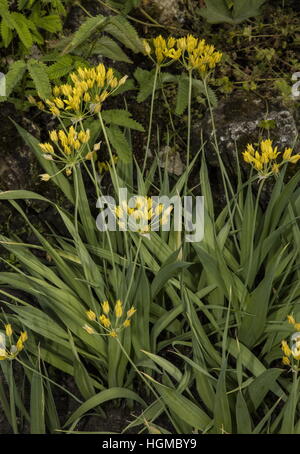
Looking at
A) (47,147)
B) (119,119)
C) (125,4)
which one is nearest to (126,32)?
(125,4)

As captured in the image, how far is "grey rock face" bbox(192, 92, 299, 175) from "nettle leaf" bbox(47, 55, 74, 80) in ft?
2.22

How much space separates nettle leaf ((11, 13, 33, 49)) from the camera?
268 centimetres

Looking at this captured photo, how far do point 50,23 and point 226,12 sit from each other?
85 centimetres

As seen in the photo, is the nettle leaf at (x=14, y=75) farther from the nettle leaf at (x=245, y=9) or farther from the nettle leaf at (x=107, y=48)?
the nettle leaf at (x=245, y=9)

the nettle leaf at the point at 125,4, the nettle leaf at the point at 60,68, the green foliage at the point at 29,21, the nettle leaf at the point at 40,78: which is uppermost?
the nettle leaf at the point at 125,4

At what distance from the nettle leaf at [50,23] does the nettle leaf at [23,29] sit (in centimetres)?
8

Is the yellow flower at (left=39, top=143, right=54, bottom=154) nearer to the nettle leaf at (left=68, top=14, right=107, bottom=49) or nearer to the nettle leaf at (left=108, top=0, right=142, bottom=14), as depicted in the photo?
the nettle leaf at (left=68, top=14, right=107, bottom=49)

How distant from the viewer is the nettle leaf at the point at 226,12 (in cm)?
303

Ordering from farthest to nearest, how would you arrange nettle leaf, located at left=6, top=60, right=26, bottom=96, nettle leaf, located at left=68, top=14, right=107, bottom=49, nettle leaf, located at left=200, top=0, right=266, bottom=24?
1. nettle leaf, located at left=200, top=0, right=266, bottom=24
2. nettle leaf, located at left=6, top=60, right=26, bottom=96
3. nettle leaf, located at left=68, top=14, right=107, bottom=49

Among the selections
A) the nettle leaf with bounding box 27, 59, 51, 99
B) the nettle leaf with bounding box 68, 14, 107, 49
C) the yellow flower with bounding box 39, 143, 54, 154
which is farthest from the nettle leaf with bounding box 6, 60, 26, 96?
the yellow flower with bounding box 39, 143, 54, 154

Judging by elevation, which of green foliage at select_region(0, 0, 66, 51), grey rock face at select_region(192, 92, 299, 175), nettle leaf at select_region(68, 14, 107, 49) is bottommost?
grey rock face at select_region(192, 92, 299, 175)

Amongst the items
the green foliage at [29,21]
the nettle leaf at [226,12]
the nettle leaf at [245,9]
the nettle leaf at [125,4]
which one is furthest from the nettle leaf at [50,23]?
the nettle leaf at [245,9]

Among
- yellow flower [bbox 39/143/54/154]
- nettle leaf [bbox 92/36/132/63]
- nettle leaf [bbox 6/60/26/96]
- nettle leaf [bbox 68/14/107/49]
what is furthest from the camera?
nettle leaf [bbox 92/36/132/63]

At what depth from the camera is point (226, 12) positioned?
308cm
